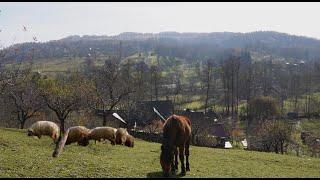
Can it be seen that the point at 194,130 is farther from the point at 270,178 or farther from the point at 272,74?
the point at 272,74

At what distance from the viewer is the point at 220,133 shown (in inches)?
3182

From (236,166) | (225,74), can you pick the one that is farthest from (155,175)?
(225,74)

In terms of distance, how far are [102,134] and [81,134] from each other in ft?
5.60

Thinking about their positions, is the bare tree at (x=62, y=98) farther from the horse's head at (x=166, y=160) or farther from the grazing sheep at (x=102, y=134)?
the horse's head at (x=166, y=160)

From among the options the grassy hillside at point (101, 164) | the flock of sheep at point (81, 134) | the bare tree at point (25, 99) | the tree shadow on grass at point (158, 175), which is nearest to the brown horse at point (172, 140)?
the tree shadow on grass at point (158, 175)

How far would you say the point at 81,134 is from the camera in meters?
27.4

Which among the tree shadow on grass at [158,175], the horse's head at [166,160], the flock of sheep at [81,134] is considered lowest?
the flock of sheep at [81,134]

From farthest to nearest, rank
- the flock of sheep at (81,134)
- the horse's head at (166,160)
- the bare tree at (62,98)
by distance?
the bare tree at (62,98) → the flock of sheep at (81,134) → the horse's head at (166,160)

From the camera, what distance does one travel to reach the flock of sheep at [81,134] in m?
27.2

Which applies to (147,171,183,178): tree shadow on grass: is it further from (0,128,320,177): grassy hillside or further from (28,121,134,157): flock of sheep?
(28,121,134,157): flock of sheep

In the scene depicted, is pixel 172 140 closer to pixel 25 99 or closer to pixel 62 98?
pixel 62 98

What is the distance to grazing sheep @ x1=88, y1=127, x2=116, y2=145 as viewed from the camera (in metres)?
28.3

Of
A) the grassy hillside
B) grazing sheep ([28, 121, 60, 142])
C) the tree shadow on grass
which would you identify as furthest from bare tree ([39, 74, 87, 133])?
the tree shadow on grass

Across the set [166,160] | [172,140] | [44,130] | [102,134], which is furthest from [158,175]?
[44,130]
